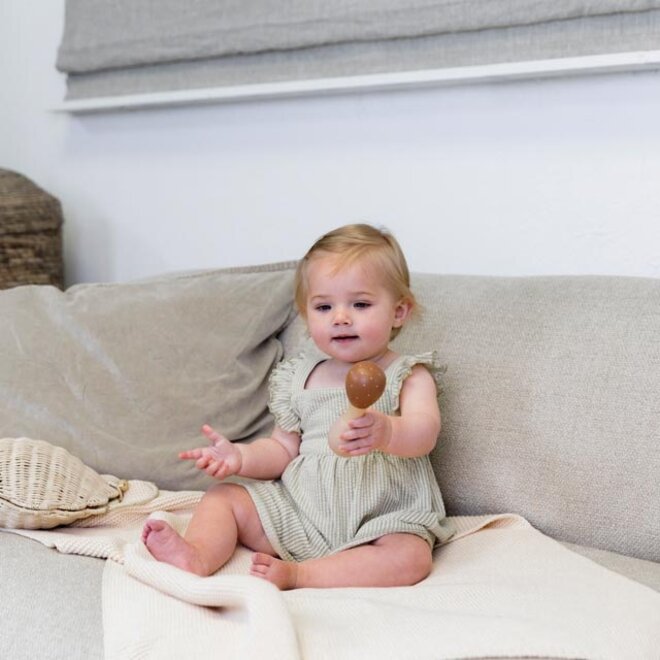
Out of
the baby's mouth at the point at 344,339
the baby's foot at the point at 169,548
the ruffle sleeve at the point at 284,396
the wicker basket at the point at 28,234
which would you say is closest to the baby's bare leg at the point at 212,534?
the baby's foot at the point at 169,548

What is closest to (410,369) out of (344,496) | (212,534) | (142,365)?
(344,496)

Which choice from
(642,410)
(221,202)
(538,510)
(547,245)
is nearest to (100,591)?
(538,510)

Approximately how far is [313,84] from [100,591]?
3.90ft

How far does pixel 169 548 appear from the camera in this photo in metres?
1.23

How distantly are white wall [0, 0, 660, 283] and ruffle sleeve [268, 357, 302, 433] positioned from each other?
1.80 feet

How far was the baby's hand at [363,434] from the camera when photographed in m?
1.21

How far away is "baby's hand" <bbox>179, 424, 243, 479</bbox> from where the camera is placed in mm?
1358

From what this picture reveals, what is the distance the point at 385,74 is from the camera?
1954 mm

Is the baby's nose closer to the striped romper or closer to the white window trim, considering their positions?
the striped romper

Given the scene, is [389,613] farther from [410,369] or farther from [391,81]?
[391,81]

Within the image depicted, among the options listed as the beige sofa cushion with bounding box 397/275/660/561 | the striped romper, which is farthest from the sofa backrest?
the striped romper

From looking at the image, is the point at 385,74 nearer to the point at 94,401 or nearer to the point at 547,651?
the point at 94,401

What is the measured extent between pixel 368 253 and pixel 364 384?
0.96 feet

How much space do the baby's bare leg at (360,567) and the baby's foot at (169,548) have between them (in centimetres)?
7
